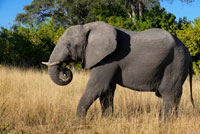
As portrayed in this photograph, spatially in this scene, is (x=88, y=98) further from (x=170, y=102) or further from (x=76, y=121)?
(x=170, y=102)

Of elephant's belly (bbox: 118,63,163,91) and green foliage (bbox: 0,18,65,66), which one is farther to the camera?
green foliage (bbox: 0,18,65,66)

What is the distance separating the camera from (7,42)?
50.5 feet

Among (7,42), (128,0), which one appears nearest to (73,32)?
(7,42)

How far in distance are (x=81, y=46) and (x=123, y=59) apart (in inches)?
31.0

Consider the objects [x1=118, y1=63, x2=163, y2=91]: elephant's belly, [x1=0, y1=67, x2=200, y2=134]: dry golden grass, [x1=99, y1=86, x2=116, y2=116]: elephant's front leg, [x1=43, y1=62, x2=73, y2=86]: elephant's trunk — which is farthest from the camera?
[x1=99, y1=86, x2=116, y2=116]: elephant's front leg

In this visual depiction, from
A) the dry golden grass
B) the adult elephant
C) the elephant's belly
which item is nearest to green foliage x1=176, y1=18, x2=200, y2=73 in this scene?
the dry golden grass

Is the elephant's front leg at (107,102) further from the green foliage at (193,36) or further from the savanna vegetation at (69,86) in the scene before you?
the green foliage at (193,36)

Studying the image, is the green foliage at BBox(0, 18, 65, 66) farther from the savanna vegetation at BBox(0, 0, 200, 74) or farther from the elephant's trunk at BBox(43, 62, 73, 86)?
the elephant's trunk at BBox(43, 62, 73, 86)

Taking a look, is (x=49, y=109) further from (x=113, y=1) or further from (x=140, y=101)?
(x=113, y=1)

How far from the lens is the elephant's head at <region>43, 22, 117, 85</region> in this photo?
4094 mm

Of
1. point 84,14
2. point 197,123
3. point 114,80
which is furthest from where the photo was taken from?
point 84,14

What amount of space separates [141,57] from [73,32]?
51.3 inches

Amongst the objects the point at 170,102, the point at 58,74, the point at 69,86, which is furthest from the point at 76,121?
the point at 69,86

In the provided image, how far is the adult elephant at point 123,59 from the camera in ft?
13.3
